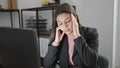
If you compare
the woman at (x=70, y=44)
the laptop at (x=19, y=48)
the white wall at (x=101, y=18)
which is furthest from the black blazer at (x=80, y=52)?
the white wall at (x=101, y=18)

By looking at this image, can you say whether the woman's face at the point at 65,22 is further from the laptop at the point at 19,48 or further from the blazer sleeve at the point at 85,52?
the laptop at the point at 19,48

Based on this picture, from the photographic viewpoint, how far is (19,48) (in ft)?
2.56

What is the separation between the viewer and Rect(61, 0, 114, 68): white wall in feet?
7.84

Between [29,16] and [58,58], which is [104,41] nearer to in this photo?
[58,58]

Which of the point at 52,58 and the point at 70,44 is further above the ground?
the point at 70,44

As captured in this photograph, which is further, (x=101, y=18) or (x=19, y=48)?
(x=101, y=18)

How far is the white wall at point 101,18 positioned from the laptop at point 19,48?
1.83m

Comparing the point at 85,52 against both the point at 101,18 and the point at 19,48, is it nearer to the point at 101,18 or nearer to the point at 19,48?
the point at 19,48

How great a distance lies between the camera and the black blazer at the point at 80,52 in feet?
3.84

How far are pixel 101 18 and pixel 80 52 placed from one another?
142 cm

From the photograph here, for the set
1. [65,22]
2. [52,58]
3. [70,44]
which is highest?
[65,22]

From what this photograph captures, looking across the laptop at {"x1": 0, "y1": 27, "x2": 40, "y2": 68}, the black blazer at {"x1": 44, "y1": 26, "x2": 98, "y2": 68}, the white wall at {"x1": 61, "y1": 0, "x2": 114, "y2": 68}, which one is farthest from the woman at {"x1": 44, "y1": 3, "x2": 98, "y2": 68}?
the white wall at {"x1": 61, "y1": 0, "x2": 114, "y2": 68}

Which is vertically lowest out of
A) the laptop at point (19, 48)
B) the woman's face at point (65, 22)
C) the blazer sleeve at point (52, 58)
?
the blazer sleeve at point (52, 58)

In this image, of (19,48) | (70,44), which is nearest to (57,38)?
(70,44)
